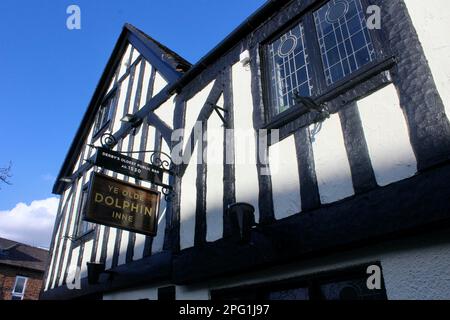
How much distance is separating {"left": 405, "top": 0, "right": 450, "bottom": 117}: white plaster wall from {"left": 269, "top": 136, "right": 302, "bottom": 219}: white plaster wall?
1.45 m

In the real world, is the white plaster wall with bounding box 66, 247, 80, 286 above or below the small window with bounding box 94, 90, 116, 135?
below

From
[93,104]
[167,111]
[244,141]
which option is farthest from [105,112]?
[244,141]

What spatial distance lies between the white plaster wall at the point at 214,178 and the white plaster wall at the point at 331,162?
1409 millimetres

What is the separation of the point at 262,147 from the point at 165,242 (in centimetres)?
214

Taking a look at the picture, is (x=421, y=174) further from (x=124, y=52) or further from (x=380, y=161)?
(x=124, y=52)

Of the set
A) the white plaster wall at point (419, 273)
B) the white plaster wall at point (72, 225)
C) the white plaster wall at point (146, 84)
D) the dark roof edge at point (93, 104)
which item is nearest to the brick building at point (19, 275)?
the dark roof edge at point (93, 104)

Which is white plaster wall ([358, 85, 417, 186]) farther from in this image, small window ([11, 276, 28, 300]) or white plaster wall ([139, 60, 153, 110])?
small window ([11, 276, 28, 300])

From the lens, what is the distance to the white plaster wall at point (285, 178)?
350 cm

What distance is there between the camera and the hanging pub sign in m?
4.33

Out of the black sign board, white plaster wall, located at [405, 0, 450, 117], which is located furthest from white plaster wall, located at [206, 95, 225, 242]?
white plaster wall, located at [405, 0, 450, 117]

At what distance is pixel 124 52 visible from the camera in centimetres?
959
